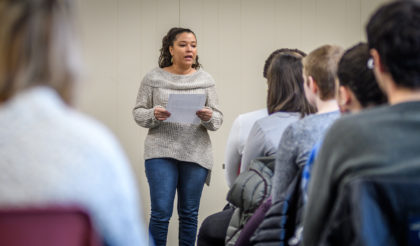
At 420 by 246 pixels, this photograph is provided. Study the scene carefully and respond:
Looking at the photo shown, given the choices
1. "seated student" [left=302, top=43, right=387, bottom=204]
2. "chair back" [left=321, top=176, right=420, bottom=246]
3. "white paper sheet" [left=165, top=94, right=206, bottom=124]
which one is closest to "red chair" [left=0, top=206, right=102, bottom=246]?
"chair back" [left=321, top=176, right=420, bottom=246]

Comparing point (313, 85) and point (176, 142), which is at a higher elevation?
point (313, 85)

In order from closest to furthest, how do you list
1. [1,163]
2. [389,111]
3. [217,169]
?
[1,163], [389,111], [217,169]

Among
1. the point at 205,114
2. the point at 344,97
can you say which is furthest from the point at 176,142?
the point at 344,97

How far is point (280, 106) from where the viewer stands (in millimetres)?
2061

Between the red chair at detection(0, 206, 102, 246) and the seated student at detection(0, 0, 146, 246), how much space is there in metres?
0.01

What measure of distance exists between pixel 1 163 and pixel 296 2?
3658mm

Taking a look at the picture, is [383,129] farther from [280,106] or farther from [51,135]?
[280,106]

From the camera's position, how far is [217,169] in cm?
395

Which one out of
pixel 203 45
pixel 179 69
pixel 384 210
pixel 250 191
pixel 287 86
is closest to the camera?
pixel 384 210

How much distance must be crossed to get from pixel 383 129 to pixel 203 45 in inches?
120

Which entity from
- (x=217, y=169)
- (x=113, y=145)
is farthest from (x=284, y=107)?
(x=217, y=169)

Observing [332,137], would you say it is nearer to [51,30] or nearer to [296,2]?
[51,30]

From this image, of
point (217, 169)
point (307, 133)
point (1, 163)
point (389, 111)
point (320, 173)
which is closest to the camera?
point (1, 163)

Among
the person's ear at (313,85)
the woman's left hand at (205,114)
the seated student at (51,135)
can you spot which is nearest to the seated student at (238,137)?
the woman's left hand at (205,114)
